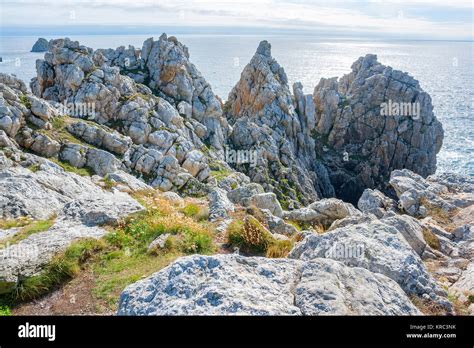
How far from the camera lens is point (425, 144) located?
97.7 m

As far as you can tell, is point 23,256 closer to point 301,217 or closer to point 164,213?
point 164,213

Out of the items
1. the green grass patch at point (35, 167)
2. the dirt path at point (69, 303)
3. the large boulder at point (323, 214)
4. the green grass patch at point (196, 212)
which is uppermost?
the green grass patch at point (196, 212)

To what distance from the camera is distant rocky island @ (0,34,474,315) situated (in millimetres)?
9453

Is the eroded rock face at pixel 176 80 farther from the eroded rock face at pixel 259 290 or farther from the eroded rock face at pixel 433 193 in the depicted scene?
the eroded rock face at pixel 259 290

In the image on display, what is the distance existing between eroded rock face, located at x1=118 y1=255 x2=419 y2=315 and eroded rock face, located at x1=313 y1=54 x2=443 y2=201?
87.5m

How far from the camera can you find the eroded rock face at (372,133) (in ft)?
318
